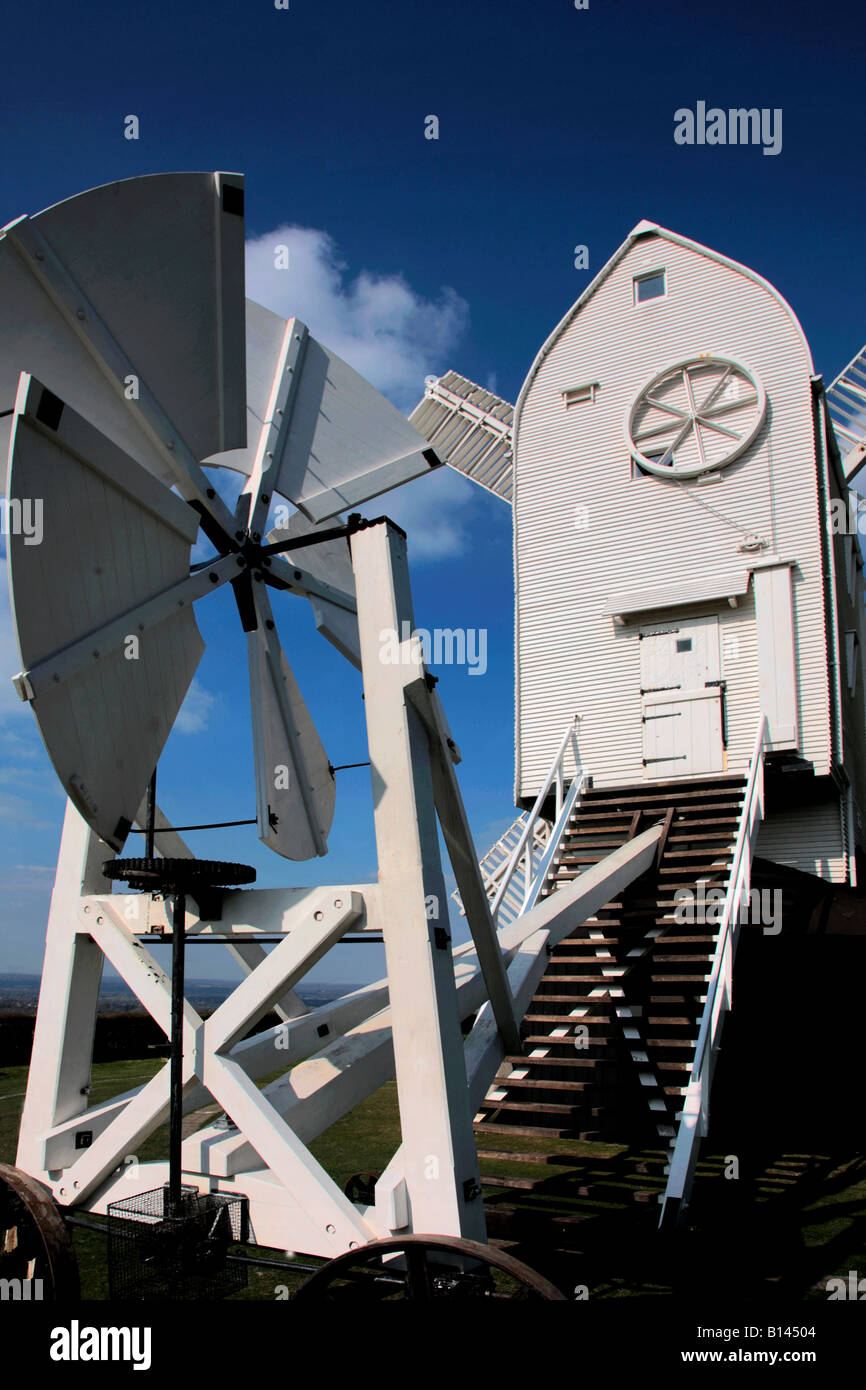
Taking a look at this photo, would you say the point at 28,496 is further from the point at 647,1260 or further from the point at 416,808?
the point at 647,1260

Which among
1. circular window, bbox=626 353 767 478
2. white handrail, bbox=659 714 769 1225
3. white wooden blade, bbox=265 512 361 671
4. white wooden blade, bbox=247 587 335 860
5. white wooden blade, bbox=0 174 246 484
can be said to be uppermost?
circular window, bbox=626 353 767 478

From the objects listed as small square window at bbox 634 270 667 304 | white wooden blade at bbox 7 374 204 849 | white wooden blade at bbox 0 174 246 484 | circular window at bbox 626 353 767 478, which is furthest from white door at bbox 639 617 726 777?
white wooden blade at bbox 7 374 204 849

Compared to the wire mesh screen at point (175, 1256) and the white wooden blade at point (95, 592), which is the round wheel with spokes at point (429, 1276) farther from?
the white wooden blade at point (95, 592)

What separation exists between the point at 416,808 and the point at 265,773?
1.38 m

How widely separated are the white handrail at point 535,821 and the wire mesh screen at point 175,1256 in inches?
225

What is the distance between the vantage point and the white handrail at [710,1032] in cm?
744

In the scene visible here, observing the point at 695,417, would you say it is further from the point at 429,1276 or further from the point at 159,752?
the point at 429,1276

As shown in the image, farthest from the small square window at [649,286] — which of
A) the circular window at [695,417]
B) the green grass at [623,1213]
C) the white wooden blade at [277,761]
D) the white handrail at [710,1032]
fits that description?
the green grass at [623,1213]

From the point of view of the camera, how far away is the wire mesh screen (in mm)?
4746

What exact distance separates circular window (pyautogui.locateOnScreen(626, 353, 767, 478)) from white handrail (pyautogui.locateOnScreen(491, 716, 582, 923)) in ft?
Result: 14.1

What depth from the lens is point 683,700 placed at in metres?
14.4

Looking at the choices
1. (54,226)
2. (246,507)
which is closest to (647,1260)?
(246,507)

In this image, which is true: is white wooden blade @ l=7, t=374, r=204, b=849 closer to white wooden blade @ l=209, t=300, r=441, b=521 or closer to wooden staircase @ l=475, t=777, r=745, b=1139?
white wooden blade @ l=209, t=300, r=441, b=521
